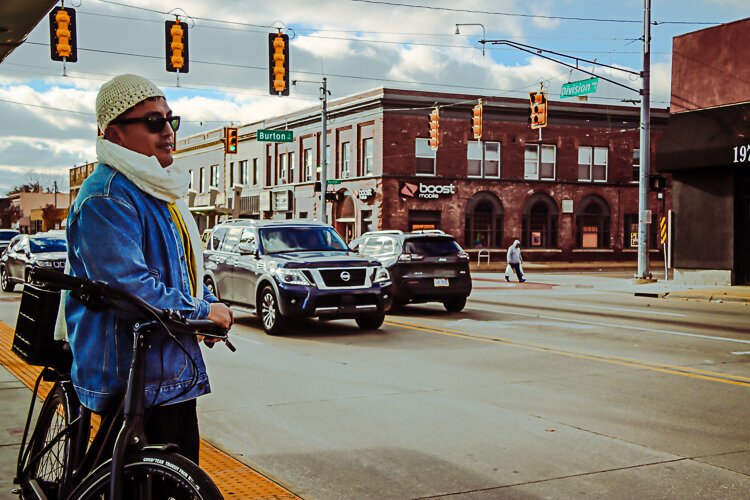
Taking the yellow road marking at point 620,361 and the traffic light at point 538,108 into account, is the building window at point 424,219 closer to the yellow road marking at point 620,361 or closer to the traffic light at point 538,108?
the traffic light at point 538,108

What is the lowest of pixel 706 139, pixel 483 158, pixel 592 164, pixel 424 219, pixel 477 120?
pixel 424 219

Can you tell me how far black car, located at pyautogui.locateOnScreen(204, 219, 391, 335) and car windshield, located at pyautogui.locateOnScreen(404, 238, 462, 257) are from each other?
3154 millimetres

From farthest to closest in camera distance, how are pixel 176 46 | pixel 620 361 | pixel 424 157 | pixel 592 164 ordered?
pixel 592 164, pixel 424 157, pixel 176 46, pixel 620 361

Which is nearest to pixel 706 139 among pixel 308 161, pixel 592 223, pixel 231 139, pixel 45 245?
pixel 231 139

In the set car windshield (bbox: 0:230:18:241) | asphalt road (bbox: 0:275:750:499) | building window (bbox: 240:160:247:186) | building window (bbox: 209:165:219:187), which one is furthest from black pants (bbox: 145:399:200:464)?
building window (bbox: 209:165:219:187)

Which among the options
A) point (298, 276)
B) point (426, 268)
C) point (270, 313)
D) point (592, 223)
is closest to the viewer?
point (298, 276)

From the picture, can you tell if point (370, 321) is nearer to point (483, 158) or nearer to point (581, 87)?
point (581, 87)

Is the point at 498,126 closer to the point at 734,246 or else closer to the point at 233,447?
the point at 734,246

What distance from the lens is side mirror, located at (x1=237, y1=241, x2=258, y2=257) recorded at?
→ 1546cm

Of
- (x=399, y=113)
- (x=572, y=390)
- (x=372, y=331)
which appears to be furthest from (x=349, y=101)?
(x=572, y=390)

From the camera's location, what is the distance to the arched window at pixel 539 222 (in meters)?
51.3

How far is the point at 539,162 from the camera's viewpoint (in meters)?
51.4

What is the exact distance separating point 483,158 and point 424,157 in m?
3.78

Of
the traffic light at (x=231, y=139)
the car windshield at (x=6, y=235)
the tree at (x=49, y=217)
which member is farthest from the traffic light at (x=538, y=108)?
the tree at (x=49, y=217)
